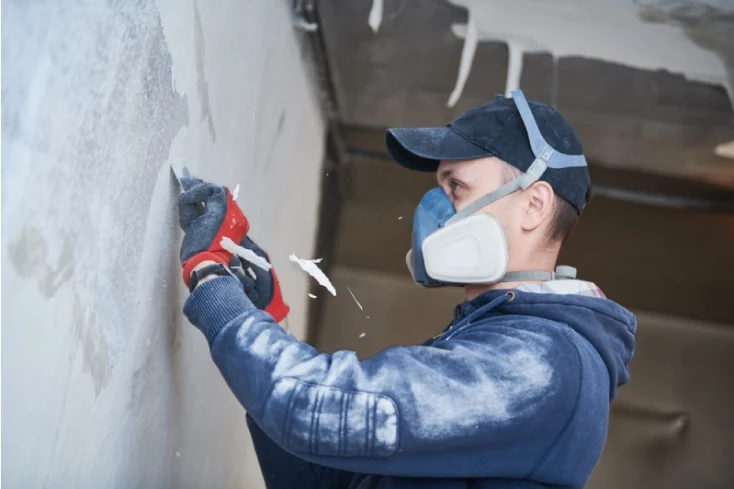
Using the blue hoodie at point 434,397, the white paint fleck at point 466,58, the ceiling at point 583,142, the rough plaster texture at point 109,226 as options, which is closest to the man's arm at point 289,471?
the rough plaster texture at point 109,226

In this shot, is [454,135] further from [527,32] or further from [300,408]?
[527,32]

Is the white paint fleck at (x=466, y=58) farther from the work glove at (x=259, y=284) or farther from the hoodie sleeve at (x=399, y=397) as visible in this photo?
the hoodie sleeve at (x=399, y=397)

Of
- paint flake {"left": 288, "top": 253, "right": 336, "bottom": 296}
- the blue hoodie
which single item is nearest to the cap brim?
the blue hoodie

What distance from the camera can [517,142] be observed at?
1335mm

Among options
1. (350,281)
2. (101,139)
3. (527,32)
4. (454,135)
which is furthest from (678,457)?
(101,139)

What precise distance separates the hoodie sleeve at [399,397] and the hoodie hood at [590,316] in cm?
9

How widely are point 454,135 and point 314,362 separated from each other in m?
0.60

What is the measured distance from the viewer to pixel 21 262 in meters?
0.74

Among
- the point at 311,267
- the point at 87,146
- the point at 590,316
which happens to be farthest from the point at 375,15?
the point at 87,146

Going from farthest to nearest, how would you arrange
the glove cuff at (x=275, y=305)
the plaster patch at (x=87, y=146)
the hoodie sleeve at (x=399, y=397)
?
1. the glove cuff at (x=275, y=305)
2. the hoodie sleeve at (x=399, y=397)
3. the plaster patch at (x=87, y=146)

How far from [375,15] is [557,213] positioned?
1435 mm

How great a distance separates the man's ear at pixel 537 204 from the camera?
4.32 feet

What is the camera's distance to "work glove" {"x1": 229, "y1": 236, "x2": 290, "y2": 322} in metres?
1.33

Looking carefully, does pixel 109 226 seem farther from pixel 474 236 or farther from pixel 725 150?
pixel 725 150
